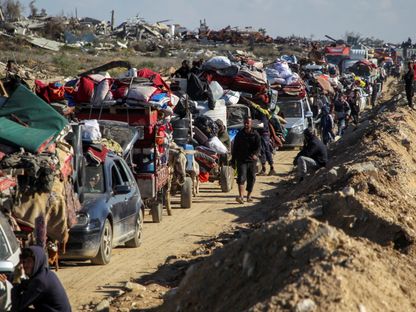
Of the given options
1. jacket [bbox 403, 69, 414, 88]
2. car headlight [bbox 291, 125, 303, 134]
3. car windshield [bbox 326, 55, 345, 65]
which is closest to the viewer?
car headlight [bbox 291, 125, 303, 134]

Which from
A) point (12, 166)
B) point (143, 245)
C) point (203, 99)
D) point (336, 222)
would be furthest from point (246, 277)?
point (203, 99)

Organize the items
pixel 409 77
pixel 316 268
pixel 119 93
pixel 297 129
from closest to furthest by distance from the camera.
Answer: pixel 316 268
pixel 119 93
pixel 297 129
pixel 409 77

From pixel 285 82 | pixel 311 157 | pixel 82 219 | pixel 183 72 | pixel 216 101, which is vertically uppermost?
pixel 285 82

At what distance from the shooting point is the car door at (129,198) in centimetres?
1497

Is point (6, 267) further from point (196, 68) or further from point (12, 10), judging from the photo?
point (12, 10)

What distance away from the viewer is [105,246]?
13.9 meters

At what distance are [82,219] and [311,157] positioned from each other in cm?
915

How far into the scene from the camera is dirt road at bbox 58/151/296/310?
12.7m

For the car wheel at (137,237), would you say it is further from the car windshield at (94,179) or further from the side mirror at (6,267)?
the side mirror at (6,267)

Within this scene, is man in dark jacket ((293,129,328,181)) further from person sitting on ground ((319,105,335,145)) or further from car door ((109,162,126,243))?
person sitting on ground ((319,105,335,145))

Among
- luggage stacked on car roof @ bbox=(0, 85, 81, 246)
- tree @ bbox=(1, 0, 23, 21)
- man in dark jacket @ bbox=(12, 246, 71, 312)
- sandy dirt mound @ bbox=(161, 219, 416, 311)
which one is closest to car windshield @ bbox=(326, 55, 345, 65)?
tree @ bbox=(1, 0, 23, 21)

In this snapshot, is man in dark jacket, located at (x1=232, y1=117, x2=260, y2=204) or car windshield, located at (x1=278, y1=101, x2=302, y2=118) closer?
man in dark jacket, located at (x1=232, y1=117, x2=260, y2=204)

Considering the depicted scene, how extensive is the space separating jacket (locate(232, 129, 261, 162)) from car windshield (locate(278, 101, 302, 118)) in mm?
13219

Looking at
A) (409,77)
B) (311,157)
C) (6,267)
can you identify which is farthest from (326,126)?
(6,267)
